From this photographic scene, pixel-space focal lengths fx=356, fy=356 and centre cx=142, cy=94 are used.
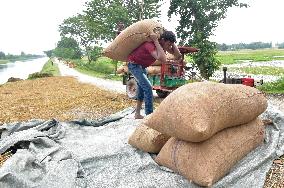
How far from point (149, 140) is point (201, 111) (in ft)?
3.25

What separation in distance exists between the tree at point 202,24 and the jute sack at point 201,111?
1167 centimetres

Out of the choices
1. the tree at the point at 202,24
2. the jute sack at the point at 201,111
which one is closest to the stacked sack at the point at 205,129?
the jute sack at the point at 201,111

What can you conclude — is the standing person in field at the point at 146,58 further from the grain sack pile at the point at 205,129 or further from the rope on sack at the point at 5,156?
the rope on sack at the point at 5,156

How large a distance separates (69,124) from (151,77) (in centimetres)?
483

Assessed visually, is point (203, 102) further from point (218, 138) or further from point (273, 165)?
point (273, 165)

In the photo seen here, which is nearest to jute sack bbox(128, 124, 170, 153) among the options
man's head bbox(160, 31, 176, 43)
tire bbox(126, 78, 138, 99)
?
man's head bbox(160, 31, 176, 43)

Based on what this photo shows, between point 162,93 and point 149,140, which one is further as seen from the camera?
point 162,93

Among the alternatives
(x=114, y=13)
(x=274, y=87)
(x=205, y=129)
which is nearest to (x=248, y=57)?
(x=114, y=13)

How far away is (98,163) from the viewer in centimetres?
404

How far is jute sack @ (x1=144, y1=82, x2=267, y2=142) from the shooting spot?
10.8ft

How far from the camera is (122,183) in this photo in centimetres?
351

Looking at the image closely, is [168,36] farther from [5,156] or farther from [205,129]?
[5,156]

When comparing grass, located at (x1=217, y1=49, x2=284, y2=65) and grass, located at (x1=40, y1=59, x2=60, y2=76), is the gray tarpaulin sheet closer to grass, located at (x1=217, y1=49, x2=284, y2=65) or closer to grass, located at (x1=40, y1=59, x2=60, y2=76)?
grass, located at (x1=217, y1=49, x2=284, y2=65)

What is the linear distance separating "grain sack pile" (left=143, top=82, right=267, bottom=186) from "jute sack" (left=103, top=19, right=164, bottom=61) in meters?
2.46
